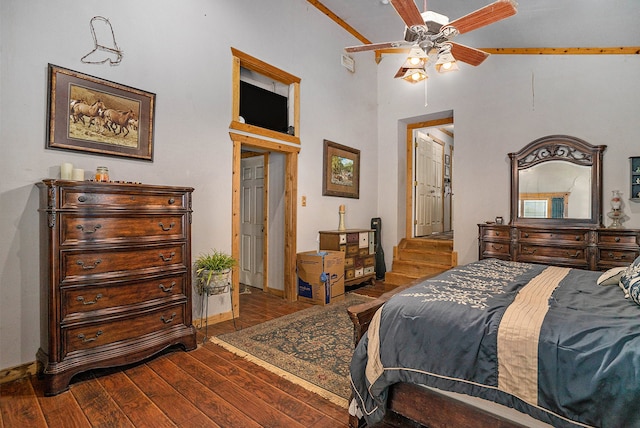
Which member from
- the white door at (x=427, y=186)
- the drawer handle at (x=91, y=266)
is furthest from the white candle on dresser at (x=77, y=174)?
the white door at (x=427, y=186)

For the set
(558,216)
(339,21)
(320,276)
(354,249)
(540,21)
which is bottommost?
(320,276)

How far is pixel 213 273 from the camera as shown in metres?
3.07

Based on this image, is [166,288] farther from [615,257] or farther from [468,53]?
[615,257]

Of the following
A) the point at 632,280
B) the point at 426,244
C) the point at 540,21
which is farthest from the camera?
the point at 426,244

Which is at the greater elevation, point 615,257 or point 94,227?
point 94,227

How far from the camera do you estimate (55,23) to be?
7.95 feet

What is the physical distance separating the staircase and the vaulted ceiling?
306cm

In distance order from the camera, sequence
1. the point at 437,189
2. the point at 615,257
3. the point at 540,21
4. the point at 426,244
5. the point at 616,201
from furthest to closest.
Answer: the point at 437,189 → the point at 426,244 → the point at 616,201 → the point at 540,21 → the point at 615,257

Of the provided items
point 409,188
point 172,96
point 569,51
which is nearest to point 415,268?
point 409,188

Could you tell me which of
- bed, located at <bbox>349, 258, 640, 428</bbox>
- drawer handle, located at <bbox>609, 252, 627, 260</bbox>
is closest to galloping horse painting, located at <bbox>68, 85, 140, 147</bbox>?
bed, located at <bbox>349, 258, 640, 428</bbox>

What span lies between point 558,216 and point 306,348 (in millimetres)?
3716

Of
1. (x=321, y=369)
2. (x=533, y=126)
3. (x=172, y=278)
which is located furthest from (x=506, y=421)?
(x=533, y=126)

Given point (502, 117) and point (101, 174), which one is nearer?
point (101, 174)

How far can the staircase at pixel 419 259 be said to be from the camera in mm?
5199
